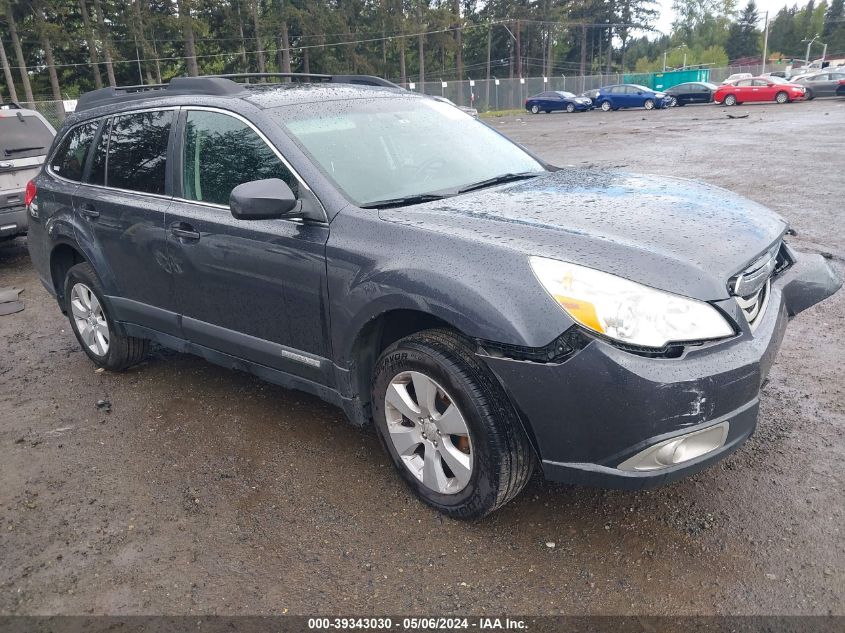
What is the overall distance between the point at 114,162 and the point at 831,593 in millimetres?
4426

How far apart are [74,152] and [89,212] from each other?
0.64 meters

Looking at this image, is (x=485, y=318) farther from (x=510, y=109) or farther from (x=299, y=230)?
→ (x=510, y=109)

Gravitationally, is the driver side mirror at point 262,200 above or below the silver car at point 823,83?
above

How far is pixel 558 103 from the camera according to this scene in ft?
135

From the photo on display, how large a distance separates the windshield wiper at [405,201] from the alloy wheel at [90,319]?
8.19ft

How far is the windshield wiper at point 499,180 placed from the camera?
3559 millimetres

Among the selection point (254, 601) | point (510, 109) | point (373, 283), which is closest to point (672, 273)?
point (373, 283)

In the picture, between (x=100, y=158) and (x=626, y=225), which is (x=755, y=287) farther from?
(x=100, y=158)

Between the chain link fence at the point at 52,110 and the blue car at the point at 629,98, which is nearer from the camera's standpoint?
the chain link fence at the point at 52,110

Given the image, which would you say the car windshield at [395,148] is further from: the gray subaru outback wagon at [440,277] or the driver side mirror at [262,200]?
the driver side mirror at [262,200]

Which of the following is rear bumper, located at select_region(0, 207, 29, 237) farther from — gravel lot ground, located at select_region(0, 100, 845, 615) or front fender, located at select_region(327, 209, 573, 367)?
front fender, located at select_region(327, 209, 573, 367)

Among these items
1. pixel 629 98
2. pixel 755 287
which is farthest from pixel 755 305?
pixel 629 98

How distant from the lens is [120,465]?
367 centimetres

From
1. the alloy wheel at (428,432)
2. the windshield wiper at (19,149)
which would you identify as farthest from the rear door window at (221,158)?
the windshield wiper at (19,149)
